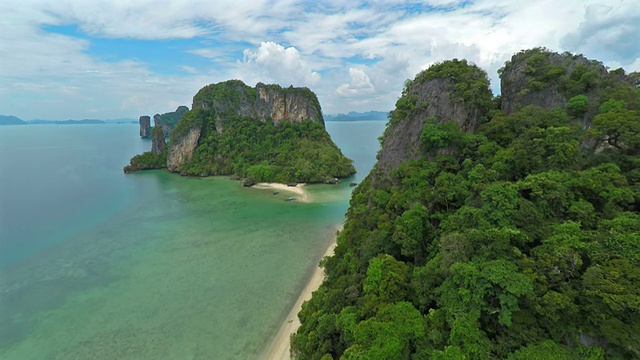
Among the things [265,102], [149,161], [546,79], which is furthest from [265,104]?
[546,79]

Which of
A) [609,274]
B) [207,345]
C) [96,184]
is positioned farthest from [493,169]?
[96,184]

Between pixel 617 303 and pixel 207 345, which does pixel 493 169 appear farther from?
pixel 207 345

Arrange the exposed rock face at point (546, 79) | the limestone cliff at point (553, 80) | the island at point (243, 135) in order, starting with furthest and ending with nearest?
1. the island at point (243, 135)
2. the exposed rock face at point (546, 79)
3. the limestone cliff at point (553, 80)

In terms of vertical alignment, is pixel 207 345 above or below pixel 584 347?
below

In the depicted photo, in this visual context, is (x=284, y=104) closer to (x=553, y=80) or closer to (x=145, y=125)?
(x=553, y=80)

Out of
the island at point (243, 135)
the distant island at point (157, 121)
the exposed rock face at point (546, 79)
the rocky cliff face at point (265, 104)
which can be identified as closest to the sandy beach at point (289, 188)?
the island at point (243, 135)

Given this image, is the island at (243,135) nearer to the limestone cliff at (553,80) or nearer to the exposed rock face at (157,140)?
the exposed rock face at (157,140)
